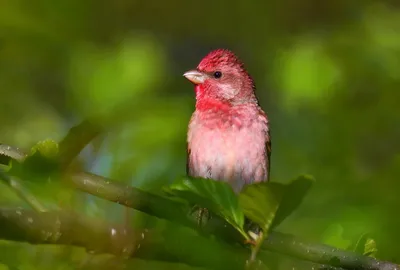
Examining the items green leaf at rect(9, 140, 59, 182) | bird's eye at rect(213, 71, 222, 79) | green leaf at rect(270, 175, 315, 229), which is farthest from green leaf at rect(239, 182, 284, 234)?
bird's eye at rect(213, 71, 222, 79)

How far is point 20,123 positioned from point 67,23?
1350 millimetres

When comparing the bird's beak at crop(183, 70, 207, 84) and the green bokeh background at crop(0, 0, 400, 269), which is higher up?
the bird's beak at crop(183, 70, 207, 84)

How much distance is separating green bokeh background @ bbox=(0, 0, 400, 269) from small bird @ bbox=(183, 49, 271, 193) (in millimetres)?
163

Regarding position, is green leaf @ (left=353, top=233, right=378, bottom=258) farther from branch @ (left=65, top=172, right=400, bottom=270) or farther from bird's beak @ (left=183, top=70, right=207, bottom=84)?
bird's beak @ (left=183, top=70, right=207, bottom=84)

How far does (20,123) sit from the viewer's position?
3215 millimetres

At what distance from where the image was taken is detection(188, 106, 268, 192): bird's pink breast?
5.00 m

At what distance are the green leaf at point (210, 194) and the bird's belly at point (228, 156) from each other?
3293mm

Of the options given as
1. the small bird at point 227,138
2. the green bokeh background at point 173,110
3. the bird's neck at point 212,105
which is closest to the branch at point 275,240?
the green bokeh background at point 173,110

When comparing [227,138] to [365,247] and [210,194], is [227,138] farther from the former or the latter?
[210,194]

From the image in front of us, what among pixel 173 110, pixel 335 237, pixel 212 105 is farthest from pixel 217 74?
pixel 335 237

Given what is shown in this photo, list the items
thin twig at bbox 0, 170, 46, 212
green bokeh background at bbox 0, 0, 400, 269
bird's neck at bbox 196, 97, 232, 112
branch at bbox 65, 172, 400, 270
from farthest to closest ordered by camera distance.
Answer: bird's neck at bbox 196, 97, 232, 112
green bokeh background at bbox 0, 0, 400, 269
branch at bbox 65, 172, 400, 270
thin twig at bbox 0, 170, 46, 212

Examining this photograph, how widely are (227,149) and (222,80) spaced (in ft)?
3.18

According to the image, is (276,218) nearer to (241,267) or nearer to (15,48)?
(241,267)

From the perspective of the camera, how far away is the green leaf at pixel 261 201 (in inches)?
59.9
